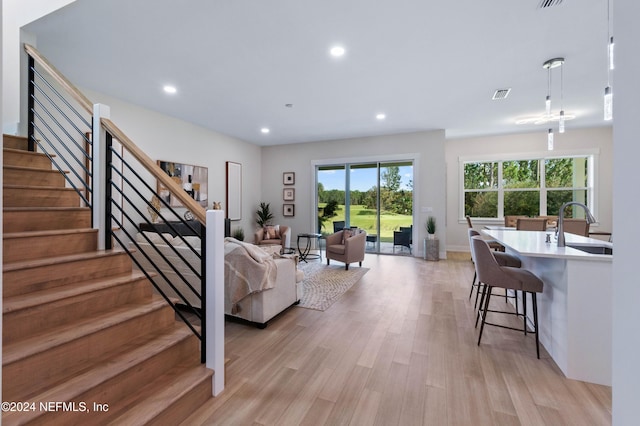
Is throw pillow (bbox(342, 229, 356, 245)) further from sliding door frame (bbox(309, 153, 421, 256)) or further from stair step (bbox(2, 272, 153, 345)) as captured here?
stair step (bbox(2, 272, 153, 345))

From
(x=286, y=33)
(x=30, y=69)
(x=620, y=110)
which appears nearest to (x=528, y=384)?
(x=620, y=110)

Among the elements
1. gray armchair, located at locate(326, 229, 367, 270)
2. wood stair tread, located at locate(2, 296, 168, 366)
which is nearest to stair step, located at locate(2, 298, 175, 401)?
wood stair tread, located at locate(2, 296, 168, 366)

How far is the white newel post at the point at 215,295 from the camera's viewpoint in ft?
5.61

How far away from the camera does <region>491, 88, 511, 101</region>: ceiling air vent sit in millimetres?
4110

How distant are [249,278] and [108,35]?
2.79 metres

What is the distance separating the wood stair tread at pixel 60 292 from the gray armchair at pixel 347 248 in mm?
3571

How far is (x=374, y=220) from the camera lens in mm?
7020

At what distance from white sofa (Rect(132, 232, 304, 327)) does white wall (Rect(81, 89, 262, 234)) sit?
2.52 metres

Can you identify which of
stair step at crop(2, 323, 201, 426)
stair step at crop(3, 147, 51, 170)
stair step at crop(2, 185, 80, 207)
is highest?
stair step at crop(3, 147, 51, 170)

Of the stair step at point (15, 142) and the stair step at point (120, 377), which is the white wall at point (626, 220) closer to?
the stair step at point (120, 377)

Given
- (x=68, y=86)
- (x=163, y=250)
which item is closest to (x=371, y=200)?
(x=163, y=250)

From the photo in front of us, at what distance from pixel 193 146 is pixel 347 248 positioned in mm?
3786

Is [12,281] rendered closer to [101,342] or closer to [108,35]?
[101,342]

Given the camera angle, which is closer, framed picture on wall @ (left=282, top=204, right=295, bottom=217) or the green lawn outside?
the green lawn outside
